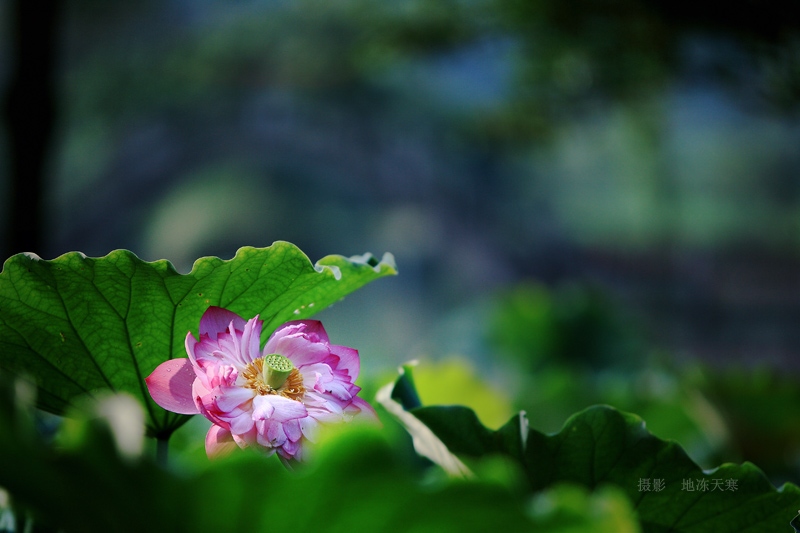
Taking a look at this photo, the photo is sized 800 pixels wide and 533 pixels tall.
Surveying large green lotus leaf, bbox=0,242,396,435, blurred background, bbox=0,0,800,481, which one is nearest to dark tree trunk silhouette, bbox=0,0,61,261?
large green lotus leaf, bbox=0,242,396,435

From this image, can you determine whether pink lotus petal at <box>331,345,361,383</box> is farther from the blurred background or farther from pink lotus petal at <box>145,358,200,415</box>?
the blurred background

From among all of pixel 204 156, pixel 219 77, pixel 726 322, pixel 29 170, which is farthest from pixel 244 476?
pixel 219 77

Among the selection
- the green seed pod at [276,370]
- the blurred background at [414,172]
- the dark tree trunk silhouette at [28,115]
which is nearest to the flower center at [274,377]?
the green seed pod at [276,370]

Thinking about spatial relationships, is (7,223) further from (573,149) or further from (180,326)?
(573,149)

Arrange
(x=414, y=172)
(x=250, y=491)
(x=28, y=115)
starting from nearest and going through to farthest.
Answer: (x=250, y=491), (x=28, y=115), (x=414, y=172)

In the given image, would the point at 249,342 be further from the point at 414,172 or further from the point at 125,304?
the point at 414,172

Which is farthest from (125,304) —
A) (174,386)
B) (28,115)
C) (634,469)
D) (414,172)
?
(414,172)

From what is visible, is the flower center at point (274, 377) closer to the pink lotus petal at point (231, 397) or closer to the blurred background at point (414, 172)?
the pink lotus petal at point (231, 397)
